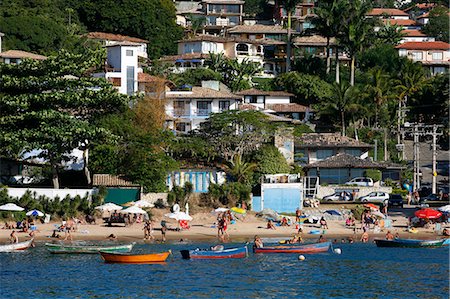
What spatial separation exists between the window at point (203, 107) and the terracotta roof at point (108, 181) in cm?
2119

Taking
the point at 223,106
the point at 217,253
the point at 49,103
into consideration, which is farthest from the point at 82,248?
the point at 223,106

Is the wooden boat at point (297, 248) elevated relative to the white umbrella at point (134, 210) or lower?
lower

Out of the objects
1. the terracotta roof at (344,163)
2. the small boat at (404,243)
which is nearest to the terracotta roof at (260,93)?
the terracotta roof at (344,163)

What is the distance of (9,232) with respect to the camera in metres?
72.2

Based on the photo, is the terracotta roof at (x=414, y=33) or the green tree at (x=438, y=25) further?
the green tree at (x=438, y=25)

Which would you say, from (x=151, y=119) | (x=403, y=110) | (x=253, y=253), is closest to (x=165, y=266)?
(x=253, y=253)

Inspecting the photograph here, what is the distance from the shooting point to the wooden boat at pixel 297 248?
68.4 meters

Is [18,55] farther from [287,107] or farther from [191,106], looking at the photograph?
[287,107]

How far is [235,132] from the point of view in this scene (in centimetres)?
9094

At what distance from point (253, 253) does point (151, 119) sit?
79.7 feet

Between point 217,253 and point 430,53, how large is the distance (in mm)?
89105

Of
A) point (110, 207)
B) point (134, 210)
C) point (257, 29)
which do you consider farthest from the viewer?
point (257, 29)

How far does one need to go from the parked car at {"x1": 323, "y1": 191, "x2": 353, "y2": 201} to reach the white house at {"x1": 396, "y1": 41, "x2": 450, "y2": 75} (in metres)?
57.8

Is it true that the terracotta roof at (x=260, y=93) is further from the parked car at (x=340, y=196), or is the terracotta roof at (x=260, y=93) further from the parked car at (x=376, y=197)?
the parked car at (x=376, y=197)
